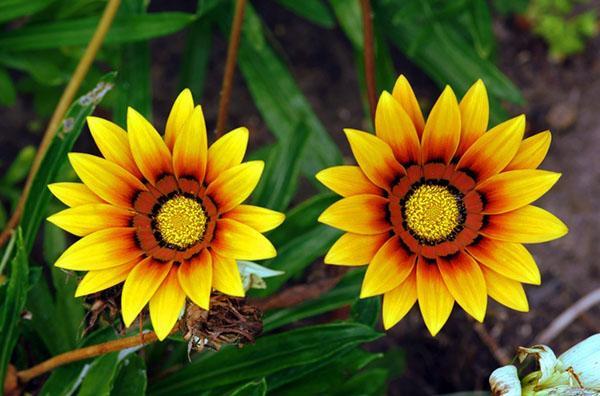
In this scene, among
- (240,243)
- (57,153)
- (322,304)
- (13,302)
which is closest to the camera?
(240,243)

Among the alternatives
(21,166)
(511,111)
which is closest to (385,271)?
(21,166)

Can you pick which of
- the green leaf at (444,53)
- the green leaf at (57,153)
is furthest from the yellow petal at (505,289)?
the green leaf at (444,53)

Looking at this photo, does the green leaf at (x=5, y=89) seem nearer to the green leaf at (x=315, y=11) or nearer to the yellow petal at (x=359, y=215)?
the green leaf at (x=315, y=11)

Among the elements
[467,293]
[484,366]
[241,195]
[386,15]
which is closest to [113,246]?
[241,195]

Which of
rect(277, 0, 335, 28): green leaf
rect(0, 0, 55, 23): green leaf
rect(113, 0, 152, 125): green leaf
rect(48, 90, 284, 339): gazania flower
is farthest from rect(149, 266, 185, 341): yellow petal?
rect(277, 0, 335, 28): green leaf

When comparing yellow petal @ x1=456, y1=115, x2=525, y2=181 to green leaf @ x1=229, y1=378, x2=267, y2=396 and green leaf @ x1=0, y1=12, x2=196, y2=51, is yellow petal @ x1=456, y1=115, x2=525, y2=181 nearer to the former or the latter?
green leaf @ x1=229, y1=378, x2=267, y2=396

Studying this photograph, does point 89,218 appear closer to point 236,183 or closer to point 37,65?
point 236,183
